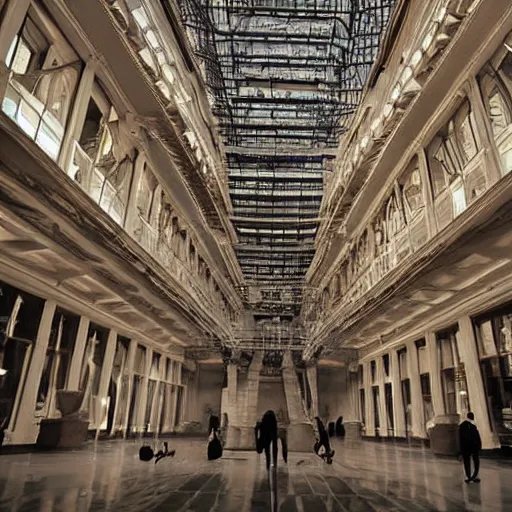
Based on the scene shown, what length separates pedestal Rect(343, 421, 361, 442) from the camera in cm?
732

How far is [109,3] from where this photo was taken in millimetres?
4477

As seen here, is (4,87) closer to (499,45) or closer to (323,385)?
→ (499,45)

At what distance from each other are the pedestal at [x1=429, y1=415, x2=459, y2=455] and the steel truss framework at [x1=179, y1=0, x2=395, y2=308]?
5726 millimetres

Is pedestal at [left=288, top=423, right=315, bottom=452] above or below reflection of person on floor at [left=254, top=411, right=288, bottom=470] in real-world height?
below

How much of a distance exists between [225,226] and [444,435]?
6605 mm

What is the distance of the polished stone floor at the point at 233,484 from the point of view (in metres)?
2.66

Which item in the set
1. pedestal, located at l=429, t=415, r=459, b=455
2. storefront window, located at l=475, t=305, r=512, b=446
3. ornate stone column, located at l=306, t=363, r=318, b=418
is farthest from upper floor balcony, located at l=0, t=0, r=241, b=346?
storefront window, located at l=475, t=305, r=512, b=446

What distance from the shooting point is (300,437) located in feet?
24.0

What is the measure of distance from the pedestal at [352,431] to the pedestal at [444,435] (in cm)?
196

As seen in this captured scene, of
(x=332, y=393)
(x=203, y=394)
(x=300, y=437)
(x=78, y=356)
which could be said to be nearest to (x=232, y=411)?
(x=203, y=394)

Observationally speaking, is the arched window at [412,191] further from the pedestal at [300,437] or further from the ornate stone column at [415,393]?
the pedestal at [300,437]

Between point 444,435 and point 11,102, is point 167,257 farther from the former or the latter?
point 444,435

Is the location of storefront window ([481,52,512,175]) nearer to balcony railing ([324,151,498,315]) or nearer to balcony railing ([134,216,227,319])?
balcony railing ([324,151,498,315])

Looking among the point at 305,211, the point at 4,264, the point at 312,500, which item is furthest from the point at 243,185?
the point at 312,500
